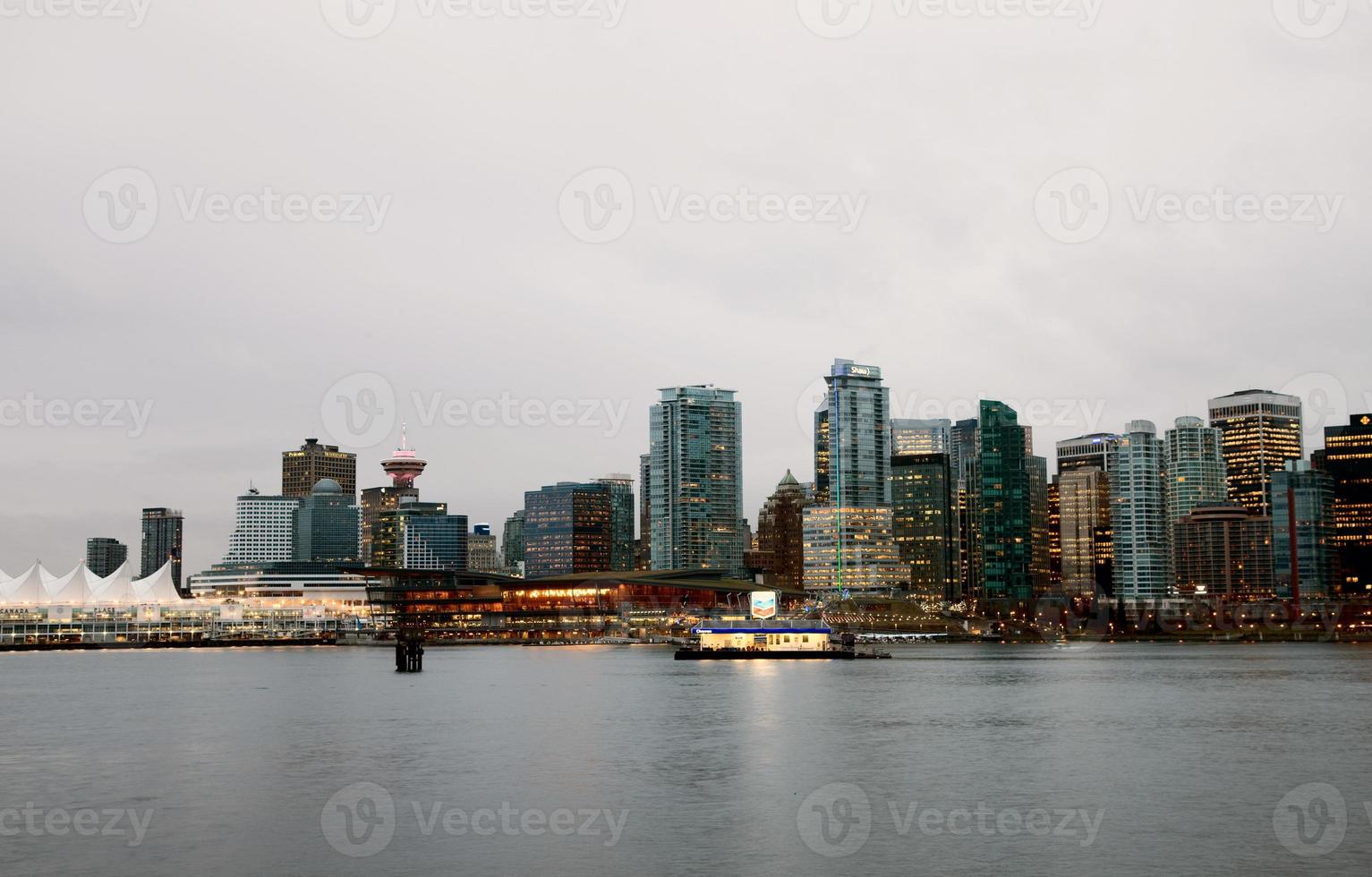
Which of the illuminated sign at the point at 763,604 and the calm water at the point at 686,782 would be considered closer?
the calm water at the point at 686,782

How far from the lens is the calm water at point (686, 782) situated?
42812mm

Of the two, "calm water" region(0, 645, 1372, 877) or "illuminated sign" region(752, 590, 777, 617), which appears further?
"illuminated sign" region(752, 590, 777, 617)

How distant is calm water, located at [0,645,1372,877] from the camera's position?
42812mm

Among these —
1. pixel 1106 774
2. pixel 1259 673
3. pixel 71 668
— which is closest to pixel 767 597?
pixel 1259 673

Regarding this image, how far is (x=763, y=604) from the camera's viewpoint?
625 feet

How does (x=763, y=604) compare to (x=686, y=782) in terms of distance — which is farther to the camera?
(x=763, y=604)

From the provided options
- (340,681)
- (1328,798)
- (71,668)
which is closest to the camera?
(1328,798)

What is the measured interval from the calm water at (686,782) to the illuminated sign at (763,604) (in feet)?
245

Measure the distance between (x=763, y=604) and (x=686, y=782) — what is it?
13301 cm

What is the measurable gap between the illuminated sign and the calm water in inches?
2935

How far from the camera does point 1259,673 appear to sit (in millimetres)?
154750

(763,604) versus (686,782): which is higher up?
(763,604)

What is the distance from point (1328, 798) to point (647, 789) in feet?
91.4

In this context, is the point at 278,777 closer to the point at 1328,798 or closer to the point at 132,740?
the point at 132,740
